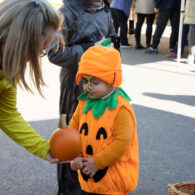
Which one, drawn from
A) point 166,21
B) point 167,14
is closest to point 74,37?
point 167,14

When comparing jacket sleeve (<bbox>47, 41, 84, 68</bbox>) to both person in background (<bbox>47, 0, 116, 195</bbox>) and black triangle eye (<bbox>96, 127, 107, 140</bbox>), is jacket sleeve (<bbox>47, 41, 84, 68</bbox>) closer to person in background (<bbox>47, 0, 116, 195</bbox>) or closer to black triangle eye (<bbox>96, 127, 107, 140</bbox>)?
person in background (<bbox>47, 0, 116, 195</bbox>)

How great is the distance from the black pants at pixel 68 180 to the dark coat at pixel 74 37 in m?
→ 0.44

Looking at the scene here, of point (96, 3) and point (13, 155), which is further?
point (13, 155)

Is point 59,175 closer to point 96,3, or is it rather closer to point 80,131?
point 80,131

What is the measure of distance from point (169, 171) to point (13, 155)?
1734 millimetres

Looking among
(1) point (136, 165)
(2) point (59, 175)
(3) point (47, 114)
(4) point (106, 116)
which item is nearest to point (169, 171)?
(2) point (59, 175)

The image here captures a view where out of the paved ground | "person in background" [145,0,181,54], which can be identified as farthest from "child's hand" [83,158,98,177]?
"person in background" [145,0,181,54]

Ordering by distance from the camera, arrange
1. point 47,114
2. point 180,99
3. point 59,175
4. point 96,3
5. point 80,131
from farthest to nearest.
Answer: point 180,99, point 47,114, point 59,175, point 96,3, point 80,131

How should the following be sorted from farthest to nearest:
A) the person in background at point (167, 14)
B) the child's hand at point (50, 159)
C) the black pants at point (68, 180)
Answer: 1. the person in background at point (167, 14)
2. the black pants at point (68, 180)
3. the child's hand at point (50, 159)

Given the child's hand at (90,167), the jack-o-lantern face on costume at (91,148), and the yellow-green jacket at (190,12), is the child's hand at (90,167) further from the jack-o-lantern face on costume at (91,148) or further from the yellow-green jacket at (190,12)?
the yellow-green jacket at (190,12)

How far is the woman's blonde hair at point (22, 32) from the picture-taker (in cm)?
187

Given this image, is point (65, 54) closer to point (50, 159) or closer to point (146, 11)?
point (50, 159)

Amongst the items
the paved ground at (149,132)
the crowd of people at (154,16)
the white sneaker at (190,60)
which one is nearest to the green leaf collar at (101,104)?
the paved ground at (149,132)

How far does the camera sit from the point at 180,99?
6.13 m
